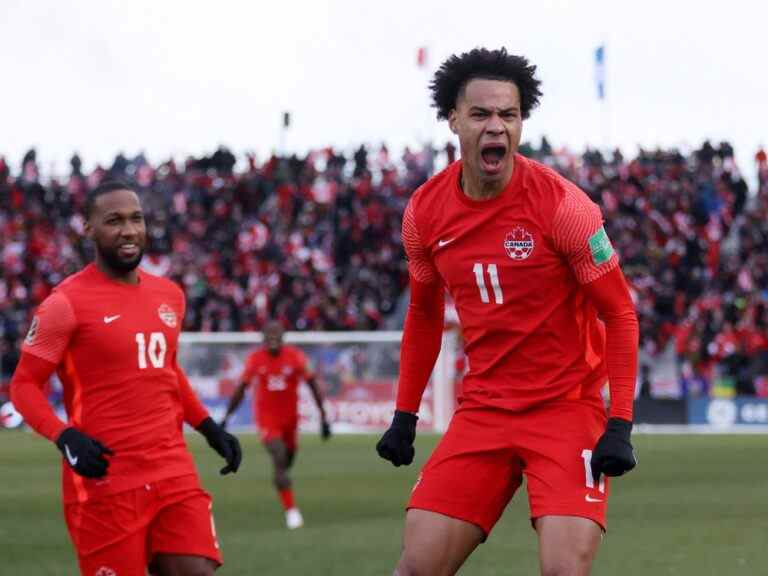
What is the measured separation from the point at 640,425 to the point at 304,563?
22.7 m

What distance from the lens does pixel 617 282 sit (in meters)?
6.04

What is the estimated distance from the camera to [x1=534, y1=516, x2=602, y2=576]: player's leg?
5.71 meters

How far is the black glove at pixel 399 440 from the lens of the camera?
660 centimetres

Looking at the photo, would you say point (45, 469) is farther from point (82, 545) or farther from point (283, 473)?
point (82, 545)

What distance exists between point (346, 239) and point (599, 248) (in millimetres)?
33076

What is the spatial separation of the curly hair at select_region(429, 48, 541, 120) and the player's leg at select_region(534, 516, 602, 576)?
1.63 meters

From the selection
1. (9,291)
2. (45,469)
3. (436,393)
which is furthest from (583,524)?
(9,291)

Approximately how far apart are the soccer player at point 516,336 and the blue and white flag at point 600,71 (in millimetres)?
40451

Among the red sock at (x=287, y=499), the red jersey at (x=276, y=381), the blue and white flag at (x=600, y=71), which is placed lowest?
the red sock at (x=287, y=499)

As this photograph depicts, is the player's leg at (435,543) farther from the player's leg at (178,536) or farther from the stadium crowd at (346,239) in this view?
the stadium crowd at (346,239)

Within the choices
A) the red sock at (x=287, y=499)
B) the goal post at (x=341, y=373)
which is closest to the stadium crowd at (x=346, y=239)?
→ the goal post at (x=341, y=373)

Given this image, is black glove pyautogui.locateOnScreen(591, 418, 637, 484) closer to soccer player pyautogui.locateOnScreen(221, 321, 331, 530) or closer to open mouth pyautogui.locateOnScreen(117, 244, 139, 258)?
open mouth pyautogui.locateOnScreen(117, 244, 139, 258)

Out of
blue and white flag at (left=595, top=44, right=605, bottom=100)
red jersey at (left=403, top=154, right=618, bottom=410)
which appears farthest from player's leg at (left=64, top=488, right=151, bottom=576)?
blue and white flag at (left=595, top=44, right=605, bottom=100)

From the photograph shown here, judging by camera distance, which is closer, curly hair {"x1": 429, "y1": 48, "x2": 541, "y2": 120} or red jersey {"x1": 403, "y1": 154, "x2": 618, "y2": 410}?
red jersey {"x1": 403, "y1": 154, "x2": 618, "y2": 410}
